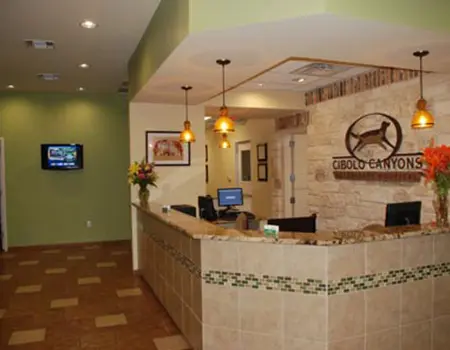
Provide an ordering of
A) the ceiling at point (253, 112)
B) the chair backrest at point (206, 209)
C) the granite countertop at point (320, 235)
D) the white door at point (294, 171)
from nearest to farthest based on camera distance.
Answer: the granite countertop at point (320, 235)
the chair backrest at point (206, 209)
the ceiling at point (253, 112)
the white door at point (294, 171)

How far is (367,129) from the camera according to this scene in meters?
5.51

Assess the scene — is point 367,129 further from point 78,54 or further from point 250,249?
point 78,54

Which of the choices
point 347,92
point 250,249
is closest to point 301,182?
point 347,92

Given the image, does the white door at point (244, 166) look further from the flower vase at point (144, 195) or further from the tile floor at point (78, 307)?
the flower vase at point (144, 195)

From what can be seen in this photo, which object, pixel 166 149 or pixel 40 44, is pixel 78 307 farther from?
pixel 40 44

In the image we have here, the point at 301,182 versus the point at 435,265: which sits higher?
the point at 301,182

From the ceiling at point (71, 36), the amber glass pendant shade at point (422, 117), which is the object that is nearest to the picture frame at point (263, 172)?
the ceiling at point (71, 36)

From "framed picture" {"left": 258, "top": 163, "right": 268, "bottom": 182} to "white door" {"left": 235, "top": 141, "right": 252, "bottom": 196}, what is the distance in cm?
58

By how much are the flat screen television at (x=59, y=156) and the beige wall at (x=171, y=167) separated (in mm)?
2414

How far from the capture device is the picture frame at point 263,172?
27.8 feet

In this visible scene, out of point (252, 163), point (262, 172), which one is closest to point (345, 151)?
point (262, 172)

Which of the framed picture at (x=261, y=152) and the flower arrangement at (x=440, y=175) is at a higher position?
the framed picture at (x=261, y=152)

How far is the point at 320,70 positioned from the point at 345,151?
124 centimetres

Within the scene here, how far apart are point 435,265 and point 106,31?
11.9 ft
